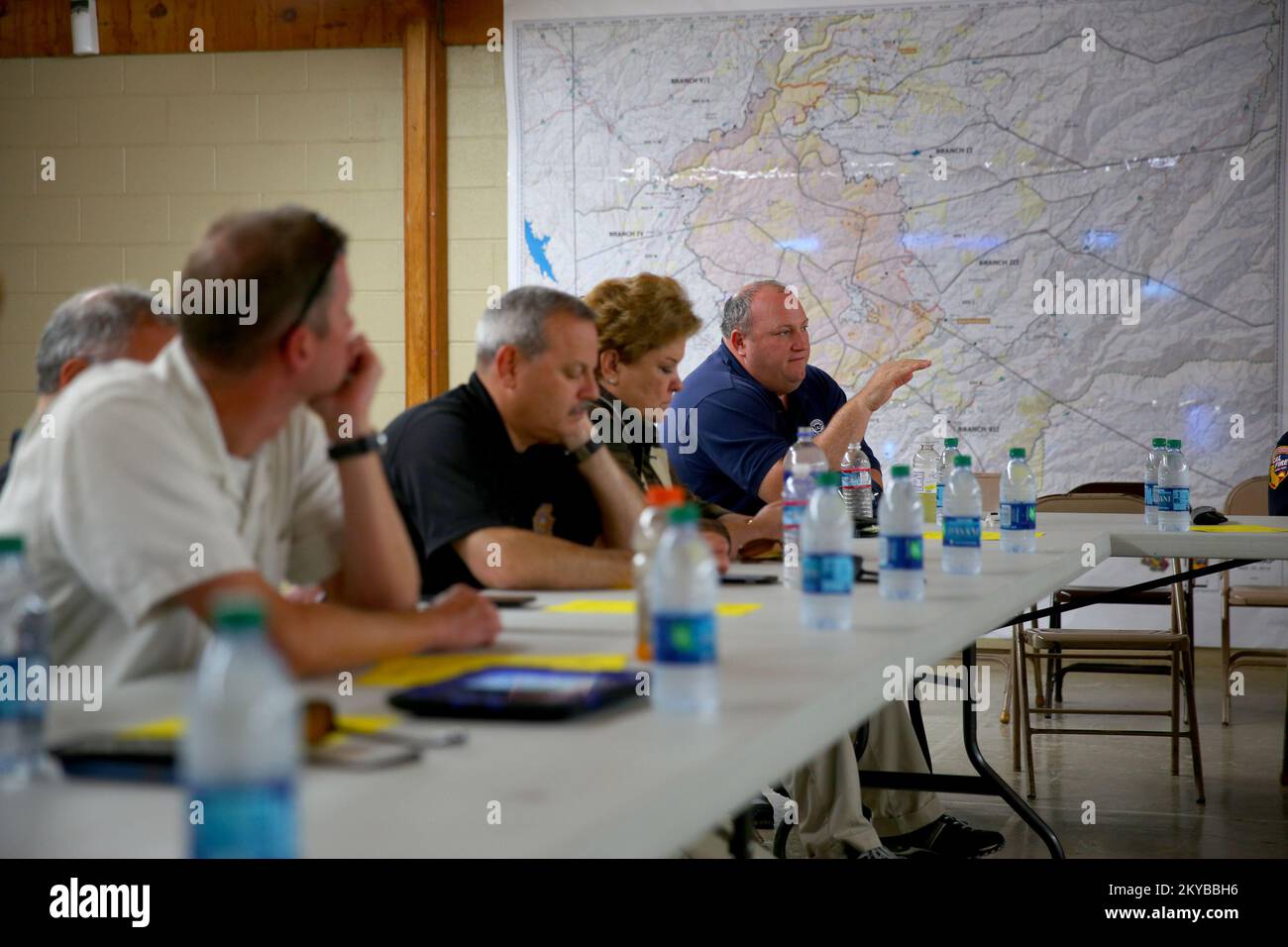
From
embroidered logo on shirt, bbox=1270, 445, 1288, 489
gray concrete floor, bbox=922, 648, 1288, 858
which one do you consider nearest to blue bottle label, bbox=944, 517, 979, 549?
gray concrete floor, bbox=922, 648, 1288, 858

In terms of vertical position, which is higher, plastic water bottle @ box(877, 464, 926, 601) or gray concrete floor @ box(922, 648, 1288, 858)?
plastic water bottle @ box(877, 464, 926, 601)

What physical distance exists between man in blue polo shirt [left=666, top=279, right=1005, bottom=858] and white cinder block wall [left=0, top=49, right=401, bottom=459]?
7.85 ft

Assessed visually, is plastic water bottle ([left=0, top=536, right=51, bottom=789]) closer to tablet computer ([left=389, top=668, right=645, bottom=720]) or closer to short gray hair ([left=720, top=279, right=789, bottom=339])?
tablet computer ([left=389, top=668, right=645, bottom=720])

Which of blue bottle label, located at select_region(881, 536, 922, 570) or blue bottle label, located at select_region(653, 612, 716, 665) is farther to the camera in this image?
blue bottle label, located at select_region(881, 536, 922, 570)

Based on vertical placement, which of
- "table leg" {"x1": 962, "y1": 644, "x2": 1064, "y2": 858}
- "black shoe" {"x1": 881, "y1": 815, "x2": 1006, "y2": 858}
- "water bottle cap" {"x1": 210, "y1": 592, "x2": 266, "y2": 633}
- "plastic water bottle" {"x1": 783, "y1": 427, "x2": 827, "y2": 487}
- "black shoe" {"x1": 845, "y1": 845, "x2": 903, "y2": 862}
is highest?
"plastic water bottle" {"x1": 783, "y1": 427, "x2": 827, "y2": 487}

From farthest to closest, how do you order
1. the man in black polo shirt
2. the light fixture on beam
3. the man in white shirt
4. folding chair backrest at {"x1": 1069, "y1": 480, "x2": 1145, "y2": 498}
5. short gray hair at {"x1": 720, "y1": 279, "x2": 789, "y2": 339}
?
folding chair backrest at {"x1": 1069, "y1": 480, "x2": 1145, "y2": 498} < the light fixture on beam < short gray hair at {"x1": 720, "y1": 279, "x2": 789, "y2": 339} < the man in black polo shirt < the man in white shirt

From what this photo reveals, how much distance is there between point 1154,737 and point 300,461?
345 cm

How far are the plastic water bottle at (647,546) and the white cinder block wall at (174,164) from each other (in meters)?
4.36

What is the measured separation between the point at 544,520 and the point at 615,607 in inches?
22.7

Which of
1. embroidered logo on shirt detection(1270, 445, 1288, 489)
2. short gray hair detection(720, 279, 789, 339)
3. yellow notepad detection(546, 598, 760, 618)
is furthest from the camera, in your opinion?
embroidered logo on shirt detection(1270, 445, 1288, 489)

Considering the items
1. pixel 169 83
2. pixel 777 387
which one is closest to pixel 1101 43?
pixel 777 387

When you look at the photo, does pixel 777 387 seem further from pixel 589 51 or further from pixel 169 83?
pixel 169 83

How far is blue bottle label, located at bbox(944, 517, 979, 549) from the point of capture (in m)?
2.47

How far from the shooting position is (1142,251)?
211 inches
